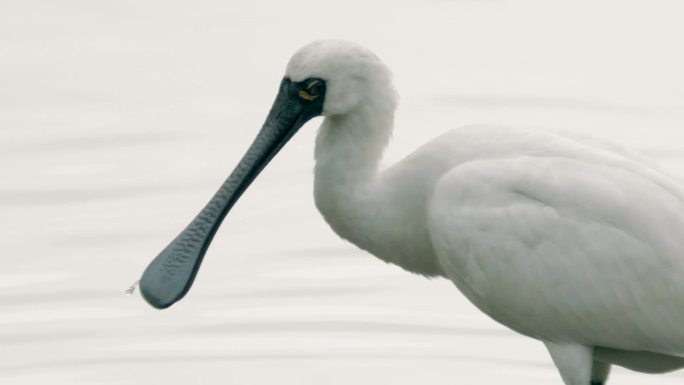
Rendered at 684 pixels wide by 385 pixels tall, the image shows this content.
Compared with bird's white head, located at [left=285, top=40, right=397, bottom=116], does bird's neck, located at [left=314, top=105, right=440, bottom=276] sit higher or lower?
lower

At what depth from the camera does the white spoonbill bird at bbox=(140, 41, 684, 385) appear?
46.8ft

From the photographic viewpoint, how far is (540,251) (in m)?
14.4

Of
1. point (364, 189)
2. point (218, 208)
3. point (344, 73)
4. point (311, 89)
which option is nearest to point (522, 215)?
point (364, 189)

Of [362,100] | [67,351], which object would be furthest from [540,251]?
[67,351]

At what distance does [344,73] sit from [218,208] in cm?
120

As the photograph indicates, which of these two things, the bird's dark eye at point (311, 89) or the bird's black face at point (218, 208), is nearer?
the bird's dark eye at point (311, 89)

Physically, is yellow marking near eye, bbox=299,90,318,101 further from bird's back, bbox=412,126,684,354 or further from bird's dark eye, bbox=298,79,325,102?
bird's back, bbox=412,126,684,354

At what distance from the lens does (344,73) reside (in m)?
14.4

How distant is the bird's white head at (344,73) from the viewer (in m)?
14.3

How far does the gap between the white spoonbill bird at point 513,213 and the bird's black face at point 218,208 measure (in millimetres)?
14

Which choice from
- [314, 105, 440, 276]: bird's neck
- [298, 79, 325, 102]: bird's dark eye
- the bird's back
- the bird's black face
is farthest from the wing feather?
the bird's black face

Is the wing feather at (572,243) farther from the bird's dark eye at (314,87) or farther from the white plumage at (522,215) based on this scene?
the bird's dark eye at (314,87)

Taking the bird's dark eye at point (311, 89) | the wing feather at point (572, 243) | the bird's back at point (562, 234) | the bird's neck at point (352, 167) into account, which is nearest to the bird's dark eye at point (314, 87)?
the bird's dark eye at point (311, 89)

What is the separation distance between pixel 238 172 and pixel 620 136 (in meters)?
5.91
